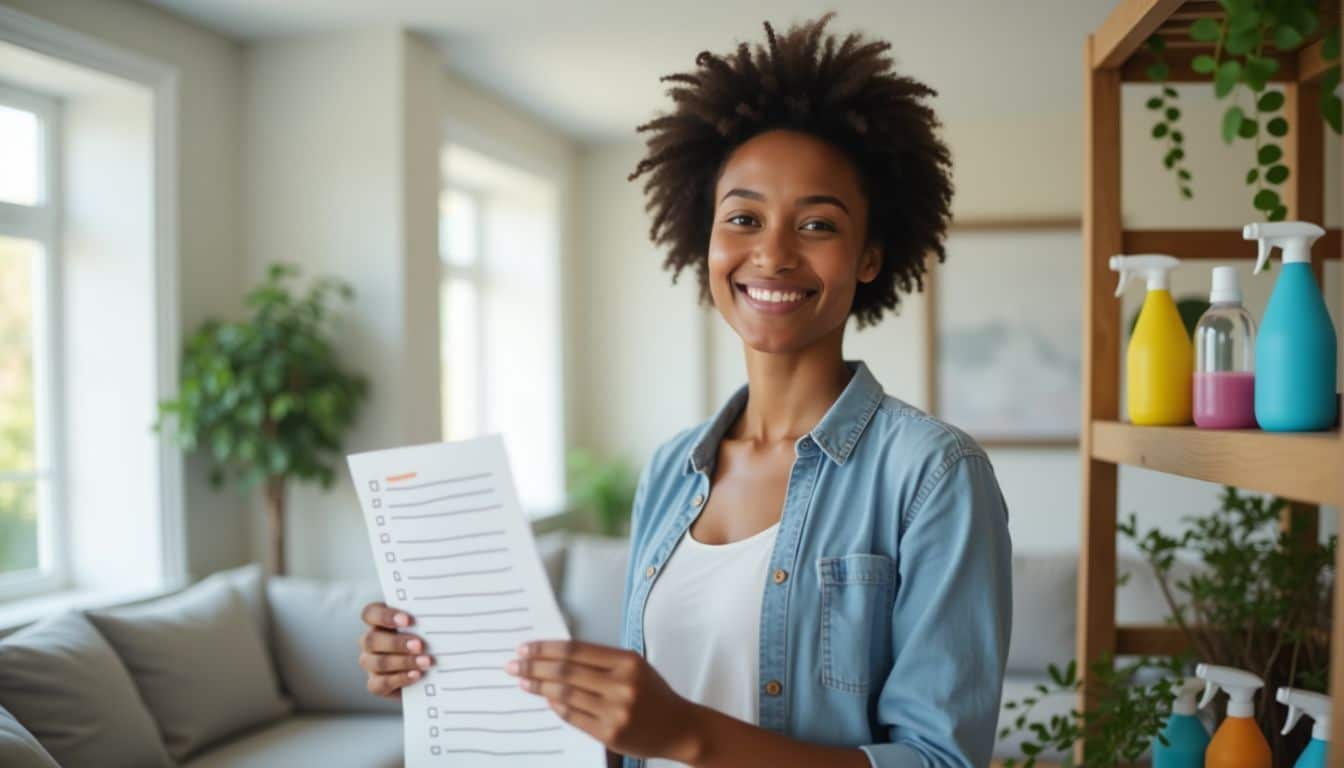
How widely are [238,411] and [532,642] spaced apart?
2906mm

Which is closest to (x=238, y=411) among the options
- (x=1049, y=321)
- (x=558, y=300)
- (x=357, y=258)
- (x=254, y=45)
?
(x=357, y=258)

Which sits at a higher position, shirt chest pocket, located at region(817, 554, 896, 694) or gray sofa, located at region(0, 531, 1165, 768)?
shirt chest pocket, located at region(817, 554, 896, 694)

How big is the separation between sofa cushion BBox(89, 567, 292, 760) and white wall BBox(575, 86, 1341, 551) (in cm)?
298

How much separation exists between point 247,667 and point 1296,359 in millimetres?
2865

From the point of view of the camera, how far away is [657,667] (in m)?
1.23

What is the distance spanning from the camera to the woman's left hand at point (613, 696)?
0.93 meters

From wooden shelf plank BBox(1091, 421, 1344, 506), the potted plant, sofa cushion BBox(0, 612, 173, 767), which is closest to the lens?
wooden shelf plank BBox(1091, 421, 1344, 506)

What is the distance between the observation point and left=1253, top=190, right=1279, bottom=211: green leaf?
3.90 feet

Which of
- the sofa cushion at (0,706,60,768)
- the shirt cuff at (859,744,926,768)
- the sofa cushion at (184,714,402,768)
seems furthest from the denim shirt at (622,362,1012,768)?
the sofa cushion at (184,714,402,768)

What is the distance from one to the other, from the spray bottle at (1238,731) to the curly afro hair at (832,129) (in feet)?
2.03

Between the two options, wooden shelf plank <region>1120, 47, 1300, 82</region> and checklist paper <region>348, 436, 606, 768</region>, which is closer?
checklist paper <region>348, 436, 606, 768</region>

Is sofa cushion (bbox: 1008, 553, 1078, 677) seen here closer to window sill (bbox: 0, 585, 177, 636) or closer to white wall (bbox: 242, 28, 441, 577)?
white wall (bbox: 242, 28, 441, 577)

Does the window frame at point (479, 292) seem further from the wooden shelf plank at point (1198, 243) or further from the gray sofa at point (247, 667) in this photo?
the wooden shelf plank at point (1198, 243)

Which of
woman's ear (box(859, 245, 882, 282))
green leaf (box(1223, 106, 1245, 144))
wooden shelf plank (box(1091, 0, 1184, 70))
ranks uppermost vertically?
wooden shelf plank (box(1091, 0, 1184, 70))
